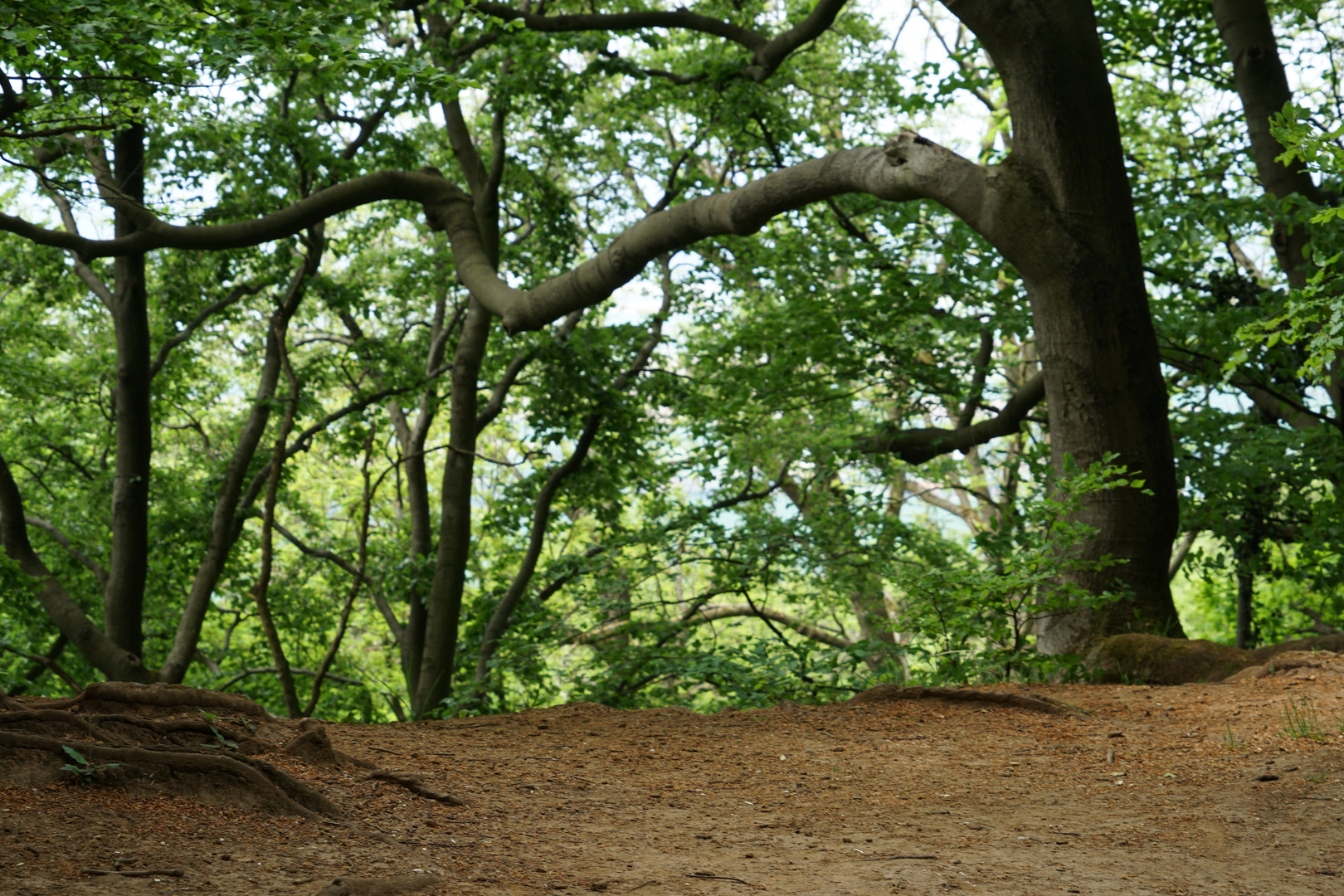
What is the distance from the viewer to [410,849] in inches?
128

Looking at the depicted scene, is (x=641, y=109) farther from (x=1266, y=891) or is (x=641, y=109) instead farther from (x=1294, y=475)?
(x=1266, y=891)

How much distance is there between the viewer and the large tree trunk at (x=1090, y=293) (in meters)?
6.85

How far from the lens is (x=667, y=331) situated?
16.7 m

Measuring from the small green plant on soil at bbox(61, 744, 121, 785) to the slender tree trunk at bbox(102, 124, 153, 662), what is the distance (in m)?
8.50

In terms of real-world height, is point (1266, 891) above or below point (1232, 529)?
below

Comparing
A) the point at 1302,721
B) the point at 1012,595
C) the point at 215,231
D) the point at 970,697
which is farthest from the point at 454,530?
the point at 1302,721

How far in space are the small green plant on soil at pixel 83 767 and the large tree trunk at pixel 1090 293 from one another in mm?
5782

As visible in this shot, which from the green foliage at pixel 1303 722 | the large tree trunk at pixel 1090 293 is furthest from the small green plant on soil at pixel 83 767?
the large tree trunk at pixel 1090 293

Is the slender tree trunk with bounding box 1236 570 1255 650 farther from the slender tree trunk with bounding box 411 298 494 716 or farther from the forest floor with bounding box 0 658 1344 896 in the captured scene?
the slender tree trunk with bounding box 411 298 494 716

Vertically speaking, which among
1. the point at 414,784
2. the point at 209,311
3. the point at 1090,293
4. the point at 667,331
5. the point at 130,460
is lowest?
the point at 414,784

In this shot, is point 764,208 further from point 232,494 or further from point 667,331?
point 667,331

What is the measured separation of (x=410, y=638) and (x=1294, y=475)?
36.1 ft

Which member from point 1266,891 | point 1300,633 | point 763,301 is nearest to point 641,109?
point 763,301

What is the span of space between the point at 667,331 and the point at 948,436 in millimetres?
6863
